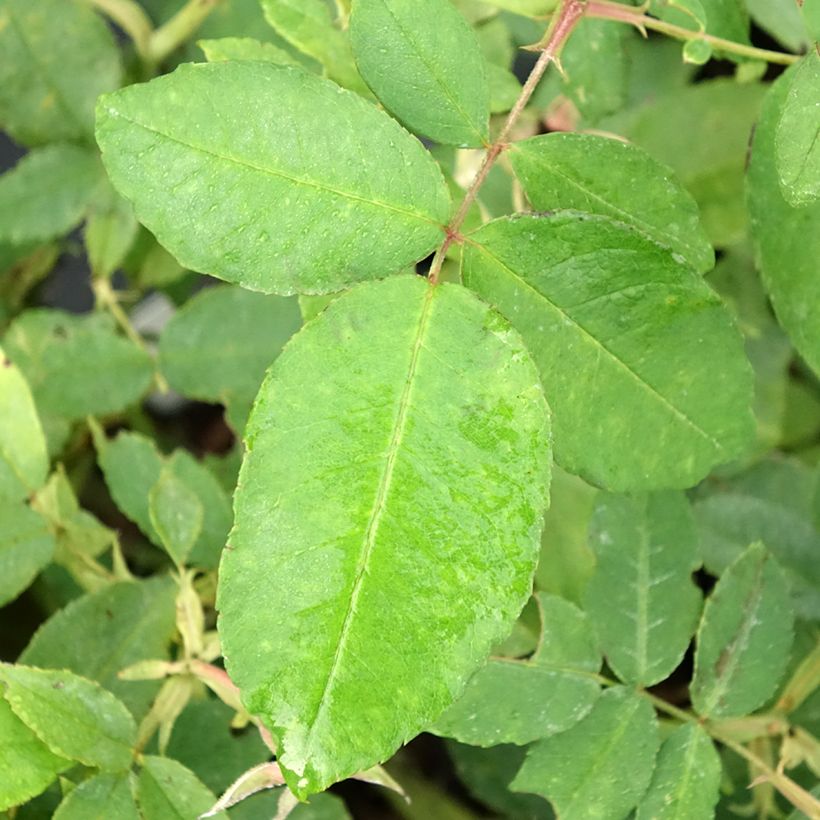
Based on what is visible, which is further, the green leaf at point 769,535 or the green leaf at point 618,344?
the green leaf at point 769,535

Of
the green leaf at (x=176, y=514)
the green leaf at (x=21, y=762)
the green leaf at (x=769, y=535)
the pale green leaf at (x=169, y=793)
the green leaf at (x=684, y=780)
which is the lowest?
the green leaf at (x=769, y=535)

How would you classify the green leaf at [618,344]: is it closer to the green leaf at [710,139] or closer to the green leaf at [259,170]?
the green leaf at [259,170]

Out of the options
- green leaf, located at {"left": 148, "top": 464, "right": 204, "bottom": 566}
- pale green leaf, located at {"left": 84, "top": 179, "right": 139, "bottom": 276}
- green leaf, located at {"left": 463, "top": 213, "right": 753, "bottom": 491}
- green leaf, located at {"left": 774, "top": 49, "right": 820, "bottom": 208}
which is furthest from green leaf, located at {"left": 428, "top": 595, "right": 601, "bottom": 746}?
pale green leaf, located at {"left": 84, "top": 179, "right": 139, "bottom": 276}

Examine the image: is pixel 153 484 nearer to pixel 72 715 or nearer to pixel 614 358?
pixel 72 715

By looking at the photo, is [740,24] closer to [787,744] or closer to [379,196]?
[379,196]

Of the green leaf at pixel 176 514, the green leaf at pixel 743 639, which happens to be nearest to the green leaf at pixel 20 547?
the green leaf at pixel 176 514

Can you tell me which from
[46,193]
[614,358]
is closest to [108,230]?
[46,193]
